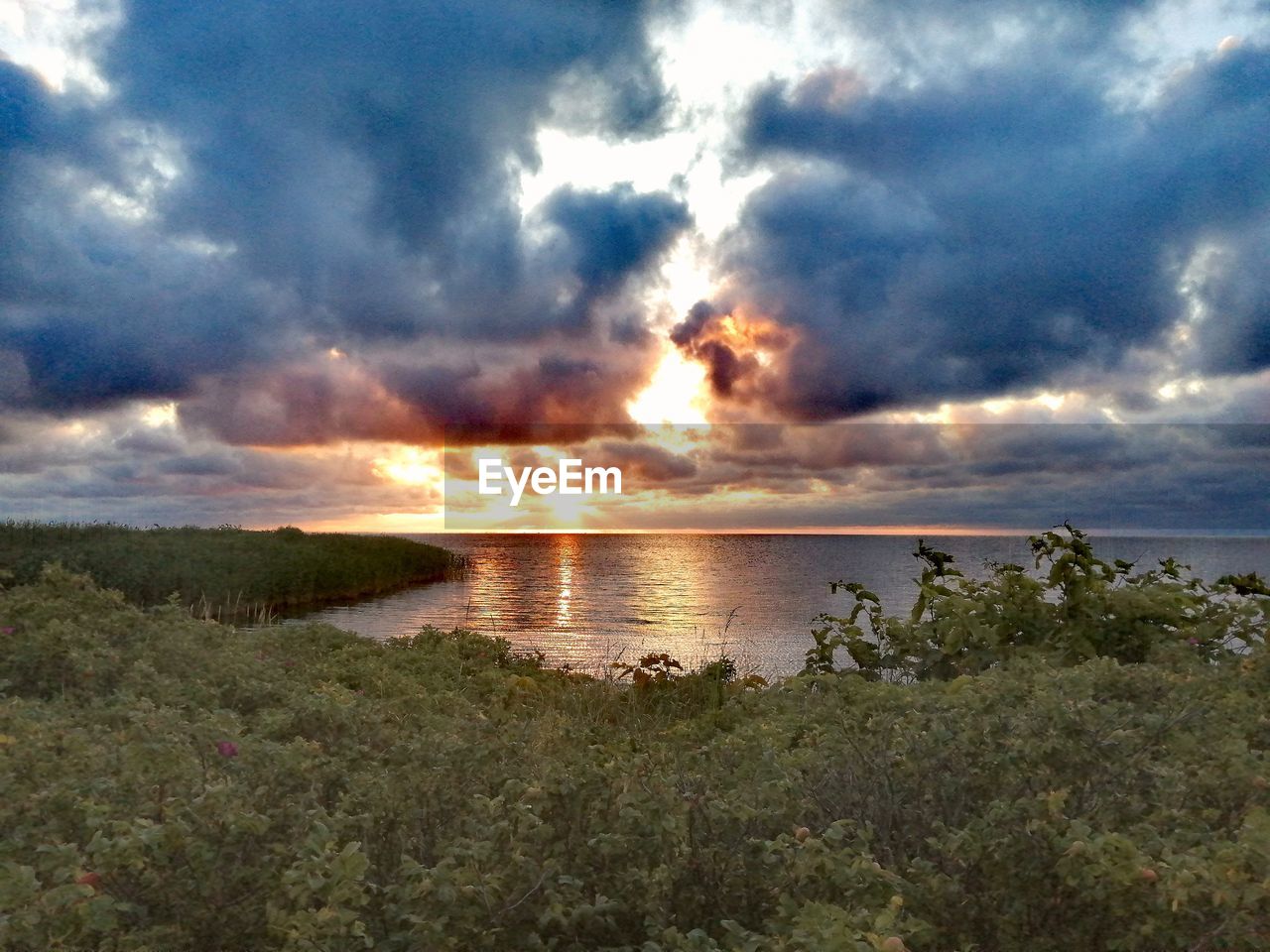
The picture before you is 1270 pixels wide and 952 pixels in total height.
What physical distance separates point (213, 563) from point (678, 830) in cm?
4035

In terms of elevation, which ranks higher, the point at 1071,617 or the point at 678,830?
the point at 1071,617

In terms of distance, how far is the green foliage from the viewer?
337 inches

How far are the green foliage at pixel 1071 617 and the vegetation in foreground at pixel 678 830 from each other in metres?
1.77

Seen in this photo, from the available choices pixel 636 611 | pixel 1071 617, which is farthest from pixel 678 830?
pixel 636 611

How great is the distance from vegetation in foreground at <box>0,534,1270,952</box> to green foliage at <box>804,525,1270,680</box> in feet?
5.82

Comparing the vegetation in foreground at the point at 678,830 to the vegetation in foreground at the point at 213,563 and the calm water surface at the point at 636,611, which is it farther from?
the vegetation in foreground at the point at 213,563

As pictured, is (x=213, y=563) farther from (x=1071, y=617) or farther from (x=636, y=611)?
(x=1071, y=617)

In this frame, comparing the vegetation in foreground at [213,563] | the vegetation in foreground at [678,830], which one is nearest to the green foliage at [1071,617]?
the vegetation in foreground at [678,830]

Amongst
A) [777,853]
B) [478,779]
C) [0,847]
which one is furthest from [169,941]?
[777,853]

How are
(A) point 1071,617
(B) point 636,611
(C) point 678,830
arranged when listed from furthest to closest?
(B) point 636,611
(A) point 1071,617
(C) point 678,830

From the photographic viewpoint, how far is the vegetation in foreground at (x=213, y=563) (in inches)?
1387

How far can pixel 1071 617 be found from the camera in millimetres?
8812

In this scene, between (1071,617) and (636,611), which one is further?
(636,611)

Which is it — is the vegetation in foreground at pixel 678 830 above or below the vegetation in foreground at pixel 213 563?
above
